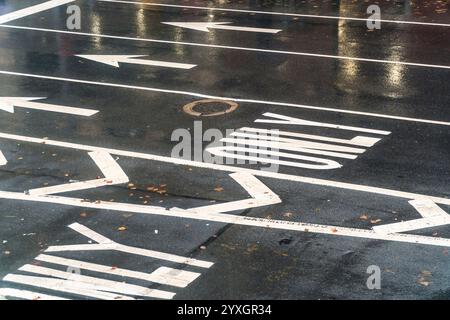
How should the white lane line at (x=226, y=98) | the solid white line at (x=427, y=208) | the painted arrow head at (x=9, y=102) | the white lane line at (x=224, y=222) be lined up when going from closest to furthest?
the white lane line at (x=224, y=222)
the solid white line at (x=427, y=208)
the white lane line at (x=226, y=98)
the painted arrow head at (x=9, y=102)

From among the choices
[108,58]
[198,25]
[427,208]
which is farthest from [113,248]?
[198,25]

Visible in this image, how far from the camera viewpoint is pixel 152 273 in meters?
11.9

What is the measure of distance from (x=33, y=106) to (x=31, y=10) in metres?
8.47

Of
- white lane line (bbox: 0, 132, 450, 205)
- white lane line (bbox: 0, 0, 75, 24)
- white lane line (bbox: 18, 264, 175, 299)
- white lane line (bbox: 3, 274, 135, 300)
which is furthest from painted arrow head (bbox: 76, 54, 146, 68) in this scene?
white lane line (bbox: 3, 274, 135, 300)

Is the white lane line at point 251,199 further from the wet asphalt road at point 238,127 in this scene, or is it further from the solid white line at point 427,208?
the solid white line at point 427,208

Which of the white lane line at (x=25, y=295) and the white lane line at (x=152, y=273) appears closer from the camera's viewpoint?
the white lane line at (x=25, y=295)

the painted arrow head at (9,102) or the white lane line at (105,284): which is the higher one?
the painted arrow head at (9,102)

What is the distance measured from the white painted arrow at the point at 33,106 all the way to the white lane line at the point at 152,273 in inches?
245

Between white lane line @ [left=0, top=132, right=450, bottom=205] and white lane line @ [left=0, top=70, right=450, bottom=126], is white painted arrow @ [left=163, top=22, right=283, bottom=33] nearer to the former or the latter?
white lane line @ [left=0, top=70, right=450, bottom=126]

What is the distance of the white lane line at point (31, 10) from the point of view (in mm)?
25719

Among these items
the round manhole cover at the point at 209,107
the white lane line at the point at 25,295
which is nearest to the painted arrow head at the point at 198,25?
the round manhole cover at the point at 209,107

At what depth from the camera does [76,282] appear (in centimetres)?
1177
